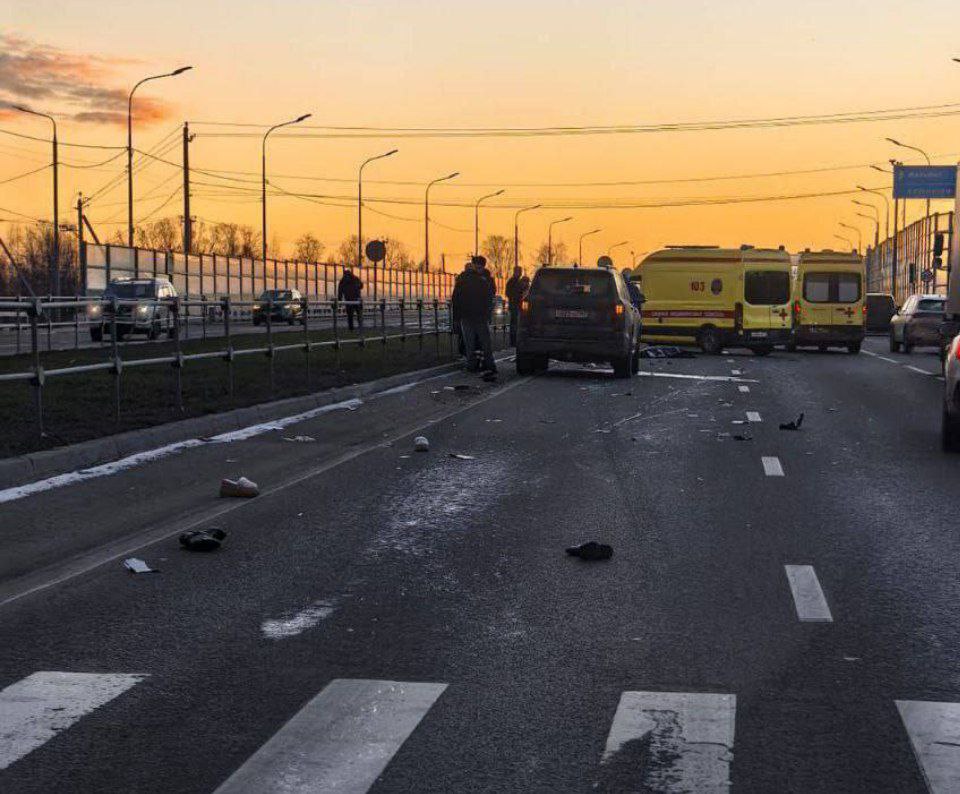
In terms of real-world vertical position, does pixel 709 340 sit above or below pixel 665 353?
above

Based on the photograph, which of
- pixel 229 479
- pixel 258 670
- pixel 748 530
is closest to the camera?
pixel 258 670

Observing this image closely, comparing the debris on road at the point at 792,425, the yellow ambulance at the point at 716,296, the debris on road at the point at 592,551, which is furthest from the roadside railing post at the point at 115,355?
the yellow ambulance at the point at 716,296

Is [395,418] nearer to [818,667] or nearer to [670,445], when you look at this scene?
[670,445]

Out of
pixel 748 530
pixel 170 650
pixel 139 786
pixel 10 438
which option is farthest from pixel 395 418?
pixel 139 786

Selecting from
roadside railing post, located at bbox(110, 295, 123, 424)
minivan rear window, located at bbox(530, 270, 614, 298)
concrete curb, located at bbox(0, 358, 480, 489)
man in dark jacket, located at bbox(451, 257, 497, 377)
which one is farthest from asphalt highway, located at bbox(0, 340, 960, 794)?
man in dark jacket, located at bbox(451, 257, 497, 377)

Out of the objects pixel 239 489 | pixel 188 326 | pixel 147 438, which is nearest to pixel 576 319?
pixel 188 326

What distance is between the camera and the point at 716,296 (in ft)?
119

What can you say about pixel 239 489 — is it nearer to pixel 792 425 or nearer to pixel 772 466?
pixel 772 466

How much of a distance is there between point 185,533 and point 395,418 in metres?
8.41

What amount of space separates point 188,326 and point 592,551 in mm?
13237

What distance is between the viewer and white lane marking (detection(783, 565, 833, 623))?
6.66 meters

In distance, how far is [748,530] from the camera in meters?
9.15

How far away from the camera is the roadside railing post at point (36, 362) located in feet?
41.3

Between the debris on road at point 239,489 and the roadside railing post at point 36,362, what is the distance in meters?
2.67
